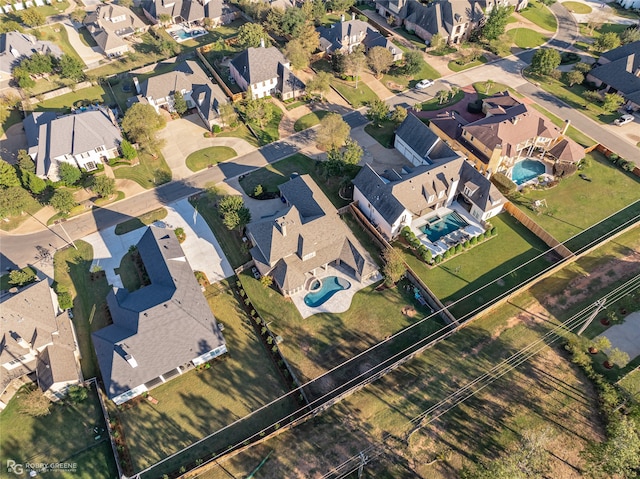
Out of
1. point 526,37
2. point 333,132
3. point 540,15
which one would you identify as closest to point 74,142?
point 333,132

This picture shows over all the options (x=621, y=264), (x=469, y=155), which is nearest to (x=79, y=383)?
(x=469, y=155)

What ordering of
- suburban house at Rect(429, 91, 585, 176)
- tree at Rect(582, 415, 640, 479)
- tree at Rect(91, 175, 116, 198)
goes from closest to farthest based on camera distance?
tree at Rect(582, 415, 640, 479), tree at Rect(91, 175, 116, 198), suburban house at Rect(429, 91, 585, 176)

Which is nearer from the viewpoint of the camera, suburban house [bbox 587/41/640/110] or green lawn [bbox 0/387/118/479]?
green lawn [bbox 0/387/118/479]

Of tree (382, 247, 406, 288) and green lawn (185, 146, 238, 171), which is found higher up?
green lawn (185, 146, 238, 171)

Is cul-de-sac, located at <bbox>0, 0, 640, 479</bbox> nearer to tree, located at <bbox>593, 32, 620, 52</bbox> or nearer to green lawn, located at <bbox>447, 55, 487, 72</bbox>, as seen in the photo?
tree, located at <bbox>593, 32, 620, 52</bbox>

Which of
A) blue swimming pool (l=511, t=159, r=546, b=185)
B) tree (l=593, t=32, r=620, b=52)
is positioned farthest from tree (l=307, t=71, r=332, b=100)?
tree (l=593, t=32, r=620, b=52)

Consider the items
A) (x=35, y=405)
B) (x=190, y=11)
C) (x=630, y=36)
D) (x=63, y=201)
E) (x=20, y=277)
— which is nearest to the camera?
(x=35, y=405)

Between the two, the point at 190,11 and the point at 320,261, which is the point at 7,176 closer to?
the point at 320,261

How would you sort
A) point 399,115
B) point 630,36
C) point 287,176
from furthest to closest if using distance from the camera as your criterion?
point 630,36 < point 399,115 < point 287,176
